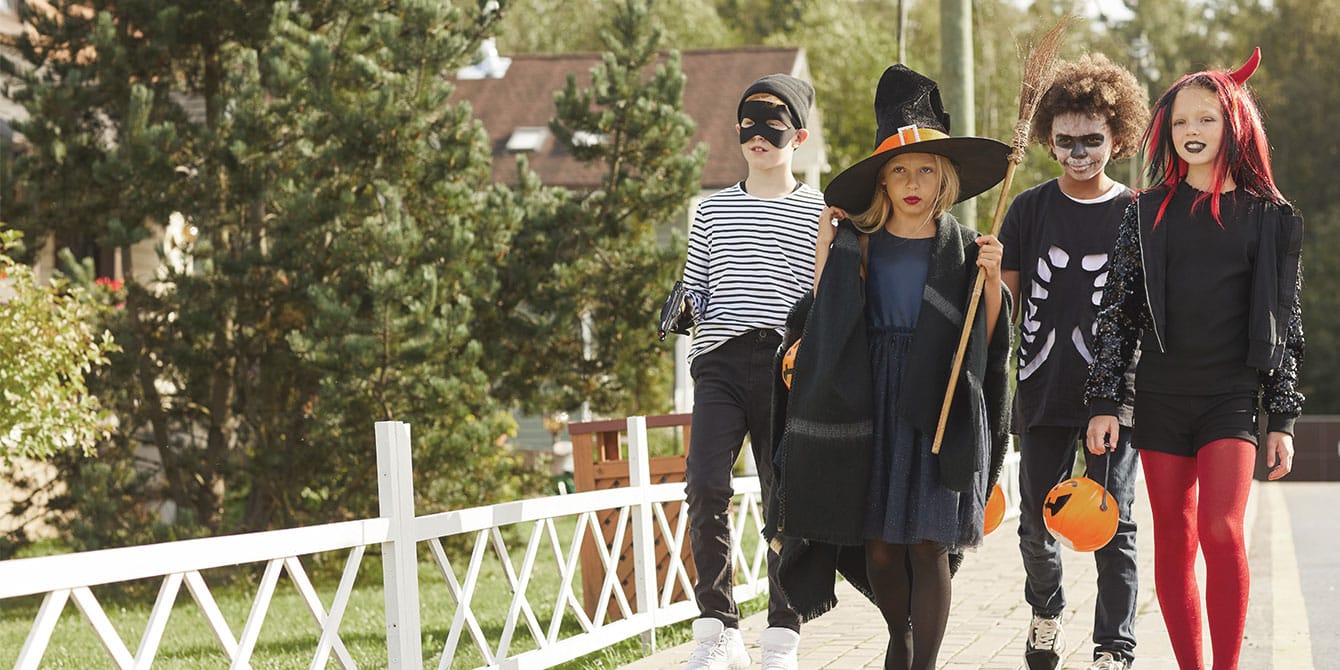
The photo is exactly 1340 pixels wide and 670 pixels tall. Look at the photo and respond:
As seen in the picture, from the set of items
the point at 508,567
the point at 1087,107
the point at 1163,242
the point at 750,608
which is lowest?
the point at 750,608

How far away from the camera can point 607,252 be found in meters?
14.2

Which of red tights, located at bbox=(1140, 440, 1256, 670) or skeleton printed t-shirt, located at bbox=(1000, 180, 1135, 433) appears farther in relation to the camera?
skeleton printed t-shirt, located at bbox=(1000, 180, 1135, 433)

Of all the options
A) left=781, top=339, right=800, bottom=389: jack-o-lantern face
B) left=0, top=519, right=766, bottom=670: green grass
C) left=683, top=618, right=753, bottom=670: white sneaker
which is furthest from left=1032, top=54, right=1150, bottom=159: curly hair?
left=0, top=519, right=766, bottom=670: green grass

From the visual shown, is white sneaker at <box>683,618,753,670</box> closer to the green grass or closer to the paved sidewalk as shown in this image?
the paved sidewalk

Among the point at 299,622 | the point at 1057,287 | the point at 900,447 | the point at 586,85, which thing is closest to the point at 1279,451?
the point at 1057,287

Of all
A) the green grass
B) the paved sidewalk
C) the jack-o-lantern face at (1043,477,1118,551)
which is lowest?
the green grass

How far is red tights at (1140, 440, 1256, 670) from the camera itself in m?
4.80

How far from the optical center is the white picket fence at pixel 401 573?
392cm

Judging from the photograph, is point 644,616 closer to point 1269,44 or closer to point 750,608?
point 750,608

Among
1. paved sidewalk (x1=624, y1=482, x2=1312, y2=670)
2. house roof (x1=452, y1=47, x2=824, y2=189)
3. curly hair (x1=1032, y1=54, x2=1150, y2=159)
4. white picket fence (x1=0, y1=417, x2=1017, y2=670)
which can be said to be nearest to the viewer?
white picket fence (x1=0, y1=417, x2=1017, y2=670)

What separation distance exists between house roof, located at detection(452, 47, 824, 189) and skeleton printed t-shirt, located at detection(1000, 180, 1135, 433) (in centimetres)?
2332

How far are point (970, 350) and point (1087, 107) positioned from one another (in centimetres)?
155

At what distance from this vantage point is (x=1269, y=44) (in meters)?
54.2

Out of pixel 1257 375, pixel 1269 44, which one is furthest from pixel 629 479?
pixel 1269 44
